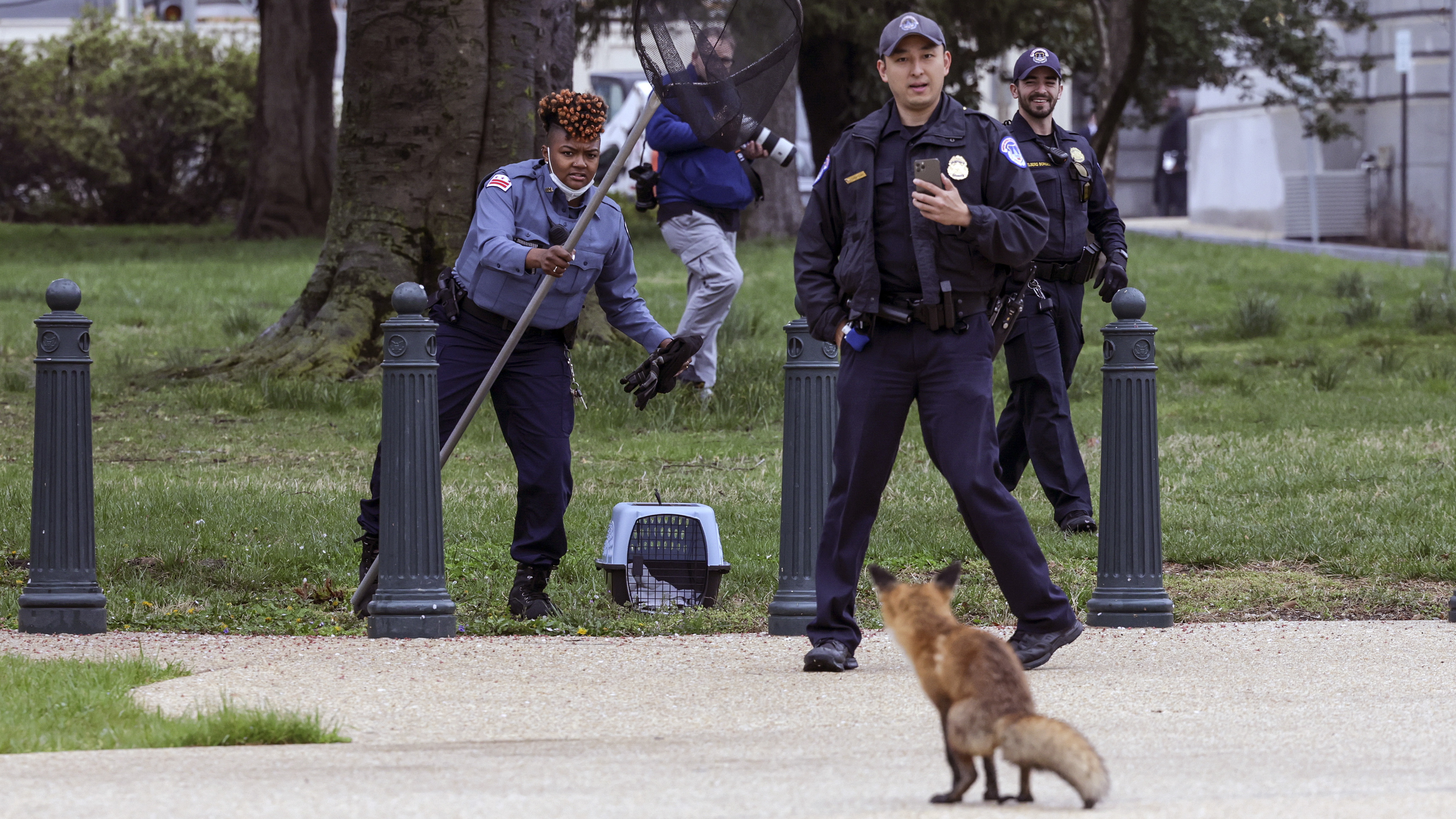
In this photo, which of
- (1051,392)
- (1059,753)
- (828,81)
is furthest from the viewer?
(828,81)

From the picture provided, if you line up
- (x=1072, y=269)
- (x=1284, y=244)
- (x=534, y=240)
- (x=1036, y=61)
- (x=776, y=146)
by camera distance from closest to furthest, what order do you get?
1. (x=534, y=240)
2. (x=1036, y=61)
3. (x=1072, y=269)
4. (x=776, y=146)
5. (x=1284, y=244)

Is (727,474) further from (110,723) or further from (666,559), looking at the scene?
(110,723)

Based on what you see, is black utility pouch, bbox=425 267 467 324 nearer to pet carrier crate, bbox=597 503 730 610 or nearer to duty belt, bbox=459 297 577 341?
duty belt, bbox=459 297 577 341

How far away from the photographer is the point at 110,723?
4730 mm

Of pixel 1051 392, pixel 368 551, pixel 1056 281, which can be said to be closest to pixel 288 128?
pixel 1056 281

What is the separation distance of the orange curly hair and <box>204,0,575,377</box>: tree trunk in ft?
17.8

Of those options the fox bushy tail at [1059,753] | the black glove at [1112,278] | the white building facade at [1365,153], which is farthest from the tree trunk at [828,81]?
the fox bushy tail at [1059,753]

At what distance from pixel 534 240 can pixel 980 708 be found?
3.06 metres

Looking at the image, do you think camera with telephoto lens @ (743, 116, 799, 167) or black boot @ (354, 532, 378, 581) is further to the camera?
camera with telephoto lens @ (743, 116, 799, 167)

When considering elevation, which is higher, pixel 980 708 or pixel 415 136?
pixel 415 136

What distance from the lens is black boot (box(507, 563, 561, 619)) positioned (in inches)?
258

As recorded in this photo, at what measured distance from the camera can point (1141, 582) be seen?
248 inches

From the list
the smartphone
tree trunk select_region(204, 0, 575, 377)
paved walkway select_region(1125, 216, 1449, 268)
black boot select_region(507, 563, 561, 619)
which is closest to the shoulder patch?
the smartphone

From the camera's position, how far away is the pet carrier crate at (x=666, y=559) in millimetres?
6703
